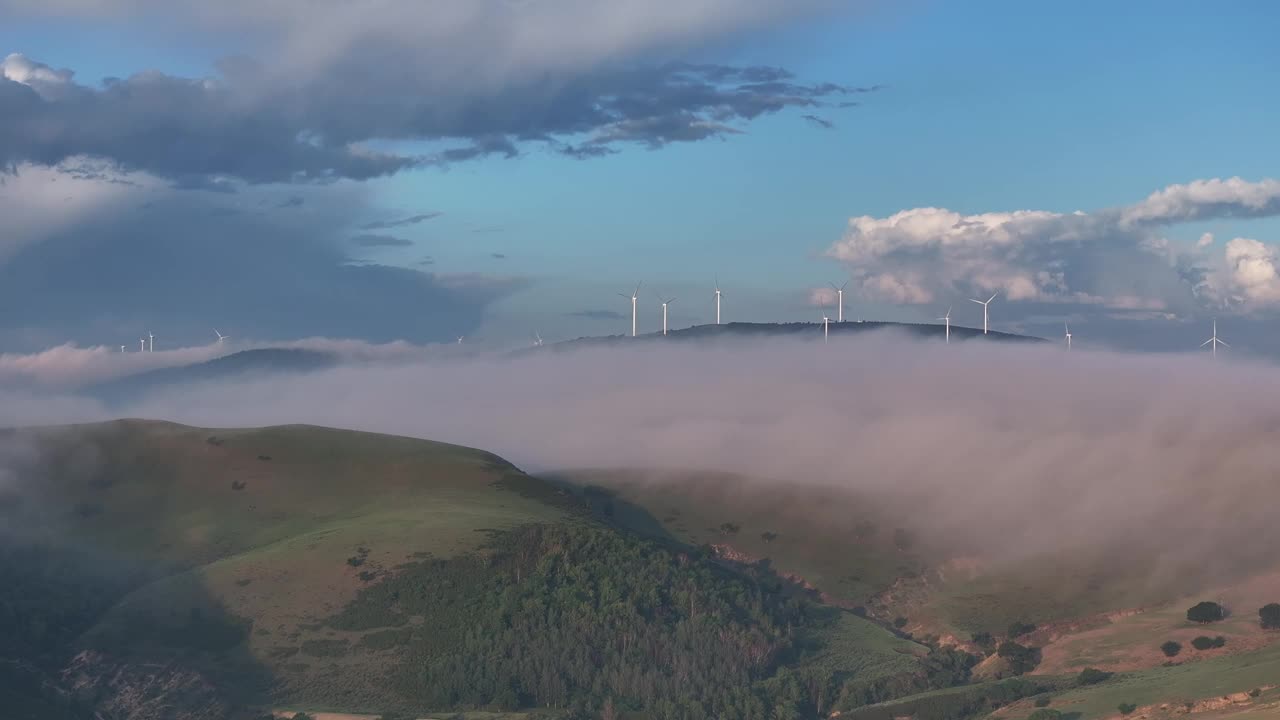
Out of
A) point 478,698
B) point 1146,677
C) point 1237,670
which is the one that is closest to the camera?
point 1237,670

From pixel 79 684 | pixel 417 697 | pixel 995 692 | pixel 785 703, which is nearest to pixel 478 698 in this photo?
pixel 417 697

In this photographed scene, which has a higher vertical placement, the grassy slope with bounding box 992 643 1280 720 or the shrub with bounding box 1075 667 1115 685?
the grassy slope with bounding box 992 643 1280 720

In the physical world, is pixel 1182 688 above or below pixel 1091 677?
above

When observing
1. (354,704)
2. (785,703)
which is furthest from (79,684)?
(785,703)

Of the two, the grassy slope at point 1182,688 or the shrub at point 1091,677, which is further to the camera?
the shrub at point 1091,677

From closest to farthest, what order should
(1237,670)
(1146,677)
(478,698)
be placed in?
1. (1237,670)
2. (1146,677)
3. (478,698)

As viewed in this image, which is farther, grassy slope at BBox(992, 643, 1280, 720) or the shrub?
the shrub

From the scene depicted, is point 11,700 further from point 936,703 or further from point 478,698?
point 936,703

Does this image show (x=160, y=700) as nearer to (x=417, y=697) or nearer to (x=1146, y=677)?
(x=417, y=697)

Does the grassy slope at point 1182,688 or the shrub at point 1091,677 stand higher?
the grassy slope at point 1182,688

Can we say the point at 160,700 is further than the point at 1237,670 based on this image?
Yes

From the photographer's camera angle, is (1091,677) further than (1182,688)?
Yes
